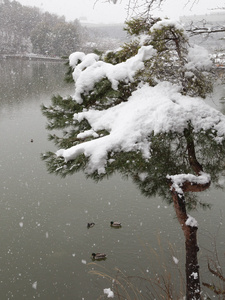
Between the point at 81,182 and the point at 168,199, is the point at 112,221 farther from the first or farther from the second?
the point at 168,199

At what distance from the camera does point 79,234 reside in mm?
10109

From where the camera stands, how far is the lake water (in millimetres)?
8164

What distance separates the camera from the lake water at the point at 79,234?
8164 mm

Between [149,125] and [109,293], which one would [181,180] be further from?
[109,293]

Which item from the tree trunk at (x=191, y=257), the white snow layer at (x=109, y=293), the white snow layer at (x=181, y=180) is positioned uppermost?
the white snow layer at (x=181, y=180)

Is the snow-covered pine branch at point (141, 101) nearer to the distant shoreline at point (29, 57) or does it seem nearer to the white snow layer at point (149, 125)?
the white snow layer at point (149, 125)

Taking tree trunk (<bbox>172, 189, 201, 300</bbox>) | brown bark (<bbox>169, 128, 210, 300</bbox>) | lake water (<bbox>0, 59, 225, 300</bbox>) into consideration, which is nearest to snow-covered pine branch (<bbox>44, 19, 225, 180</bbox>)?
brown bark (<bbox>169, 128, 210, 300</bbox>)

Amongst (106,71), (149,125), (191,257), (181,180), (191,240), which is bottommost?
(191,257)

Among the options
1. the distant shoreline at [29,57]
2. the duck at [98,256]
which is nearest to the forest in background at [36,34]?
the distant shoreline at [29,57]

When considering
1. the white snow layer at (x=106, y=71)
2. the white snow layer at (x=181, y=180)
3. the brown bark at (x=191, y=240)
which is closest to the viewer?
the white snow layer at (x=181, y=180)

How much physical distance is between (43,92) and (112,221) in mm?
24654

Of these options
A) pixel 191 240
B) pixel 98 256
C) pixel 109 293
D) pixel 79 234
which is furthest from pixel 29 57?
pixel 191 240

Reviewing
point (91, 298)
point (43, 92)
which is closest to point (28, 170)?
point (91, 298)

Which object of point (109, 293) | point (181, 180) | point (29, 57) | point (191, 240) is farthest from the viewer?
point (29, 57)
